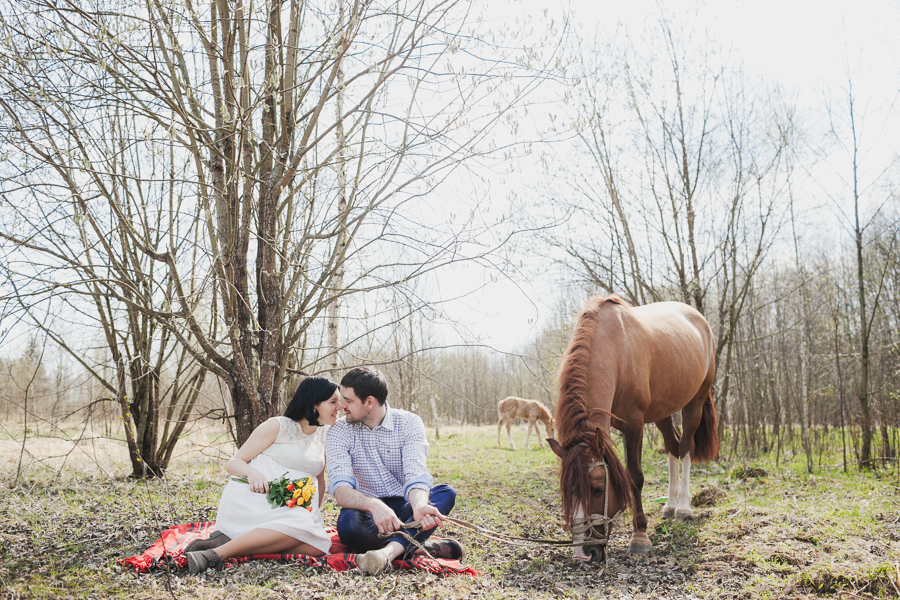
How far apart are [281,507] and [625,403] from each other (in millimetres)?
2546

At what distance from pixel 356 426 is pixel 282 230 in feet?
6.44

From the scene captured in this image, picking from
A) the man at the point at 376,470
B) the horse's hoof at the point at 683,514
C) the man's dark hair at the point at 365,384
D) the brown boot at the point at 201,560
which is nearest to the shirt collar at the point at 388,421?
the man at the point at 376,470

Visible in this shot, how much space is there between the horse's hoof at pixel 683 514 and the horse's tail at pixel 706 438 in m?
0.88

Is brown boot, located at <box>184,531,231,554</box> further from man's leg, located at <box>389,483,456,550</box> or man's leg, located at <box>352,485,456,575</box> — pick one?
man's leg, located at <box>389,483,456,550</box>

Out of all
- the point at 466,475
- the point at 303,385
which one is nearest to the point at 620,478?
the point at 303,385

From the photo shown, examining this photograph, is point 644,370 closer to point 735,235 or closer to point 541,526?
point 541,526

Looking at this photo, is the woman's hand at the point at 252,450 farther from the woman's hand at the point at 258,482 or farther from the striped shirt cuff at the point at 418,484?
the striped shirt cuff at the point at 418,484

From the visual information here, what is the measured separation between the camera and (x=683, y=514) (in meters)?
4.86

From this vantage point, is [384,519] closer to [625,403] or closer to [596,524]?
[596,524]

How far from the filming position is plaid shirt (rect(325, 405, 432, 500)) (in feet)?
11.1

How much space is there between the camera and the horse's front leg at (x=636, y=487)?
3.84 metres

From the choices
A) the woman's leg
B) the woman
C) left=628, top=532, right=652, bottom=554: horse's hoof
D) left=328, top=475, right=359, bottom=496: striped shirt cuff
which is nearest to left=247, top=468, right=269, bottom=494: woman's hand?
the woman

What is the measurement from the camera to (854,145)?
23.4 feet

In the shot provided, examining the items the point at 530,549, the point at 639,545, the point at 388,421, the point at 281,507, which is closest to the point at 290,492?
the point at 281,507
